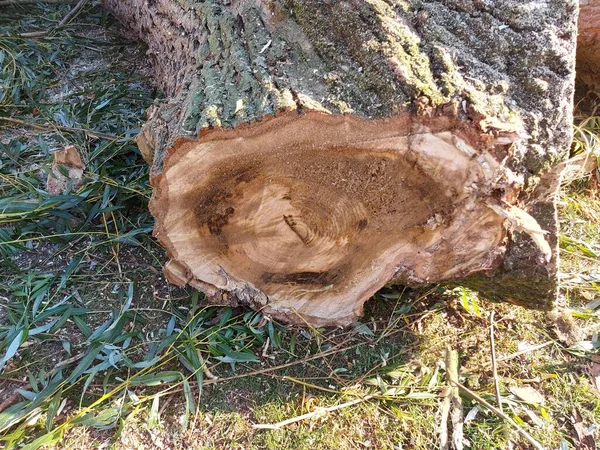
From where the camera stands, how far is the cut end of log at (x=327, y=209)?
4.52 ft

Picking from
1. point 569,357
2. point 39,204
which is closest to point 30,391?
point 39,204

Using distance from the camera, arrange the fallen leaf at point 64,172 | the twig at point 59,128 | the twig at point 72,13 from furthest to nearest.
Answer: the twig at point 72,13
the twig at point 59,128
the fallen leaf at point 64,172

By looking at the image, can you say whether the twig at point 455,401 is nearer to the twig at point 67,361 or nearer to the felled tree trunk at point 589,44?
the twig at point 67,361

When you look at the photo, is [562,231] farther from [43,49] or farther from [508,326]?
[43,49]

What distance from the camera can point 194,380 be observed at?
1721mm

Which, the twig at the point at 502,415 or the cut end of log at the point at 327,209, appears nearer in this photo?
the cut end of log at the point at 327,209

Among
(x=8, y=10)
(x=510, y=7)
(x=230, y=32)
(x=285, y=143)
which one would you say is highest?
(x=510, y=7)

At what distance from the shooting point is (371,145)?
1.39 metres

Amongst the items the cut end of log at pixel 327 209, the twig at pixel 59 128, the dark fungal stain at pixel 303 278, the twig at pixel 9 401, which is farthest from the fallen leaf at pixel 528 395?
the twig at pixel 59 128

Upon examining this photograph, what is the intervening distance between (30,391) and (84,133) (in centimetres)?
125

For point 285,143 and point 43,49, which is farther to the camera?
point 43,49

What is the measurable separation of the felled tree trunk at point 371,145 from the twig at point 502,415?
32cm

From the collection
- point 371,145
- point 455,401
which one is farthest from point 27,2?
point 455,401

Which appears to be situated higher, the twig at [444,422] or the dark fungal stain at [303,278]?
the dark fungal stain at [303,278]
